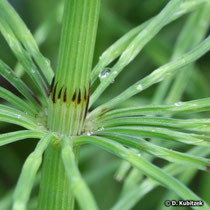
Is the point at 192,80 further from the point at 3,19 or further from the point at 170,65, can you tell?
the point at 3,19

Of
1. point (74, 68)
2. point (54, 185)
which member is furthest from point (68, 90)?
point (54, 185)

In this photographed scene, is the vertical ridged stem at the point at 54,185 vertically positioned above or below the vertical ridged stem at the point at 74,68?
below

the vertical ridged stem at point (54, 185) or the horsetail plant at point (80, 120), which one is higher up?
the horsetail plant at point (80, 120)

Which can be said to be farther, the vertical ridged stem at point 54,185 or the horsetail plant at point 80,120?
the vertical ridged stem at point 54,185

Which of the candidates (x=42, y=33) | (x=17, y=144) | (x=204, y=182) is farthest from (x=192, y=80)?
(x=17, y=144)

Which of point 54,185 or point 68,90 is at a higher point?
point 68,90

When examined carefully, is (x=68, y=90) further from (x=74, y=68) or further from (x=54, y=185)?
(x=54, y=185)
